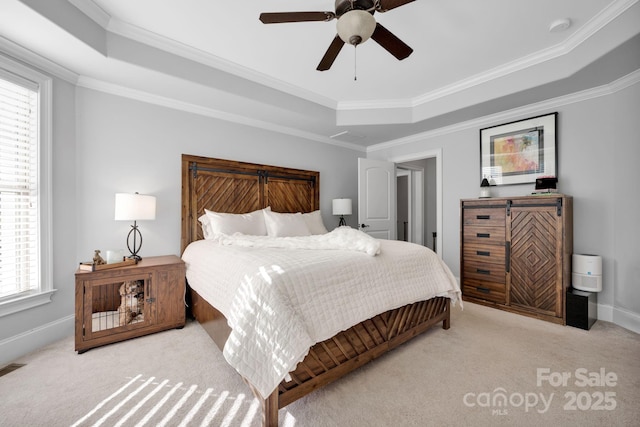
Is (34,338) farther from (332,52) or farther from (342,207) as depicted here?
(342,207)

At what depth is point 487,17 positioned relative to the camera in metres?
2.15

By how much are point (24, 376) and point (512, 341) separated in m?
3.73

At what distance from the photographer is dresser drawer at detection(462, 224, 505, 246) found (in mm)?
3170

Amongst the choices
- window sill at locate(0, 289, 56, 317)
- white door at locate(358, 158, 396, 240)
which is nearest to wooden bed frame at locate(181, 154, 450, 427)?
white door at locate(358, 158, 396, 240)

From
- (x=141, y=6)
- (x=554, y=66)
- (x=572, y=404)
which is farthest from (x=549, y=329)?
(x=141, y=6)

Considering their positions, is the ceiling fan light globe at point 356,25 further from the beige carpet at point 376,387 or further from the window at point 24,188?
the window at point 24,188

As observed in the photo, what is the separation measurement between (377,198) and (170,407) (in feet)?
12.3

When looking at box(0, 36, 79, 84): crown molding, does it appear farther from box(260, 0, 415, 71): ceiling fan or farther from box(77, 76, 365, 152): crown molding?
box(260, 0, 415, 71): ceiling fan

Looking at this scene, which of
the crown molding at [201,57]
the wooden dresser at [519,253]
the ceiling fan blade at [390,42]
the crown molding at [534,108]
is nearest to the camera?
the ceiling fan blade at [390,42]

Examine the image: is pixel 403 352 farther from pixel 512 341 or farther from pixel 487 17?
pixel 487 17

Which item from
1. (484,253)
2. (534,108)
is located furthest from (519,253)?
(534,108)

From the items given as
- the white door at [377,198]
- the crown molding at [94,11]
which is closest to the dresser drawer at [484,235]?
the white door at [377,198]

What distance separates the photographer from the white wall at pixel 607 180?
103 inches

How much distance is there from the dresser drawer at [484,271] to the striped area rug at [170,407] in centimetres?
296
